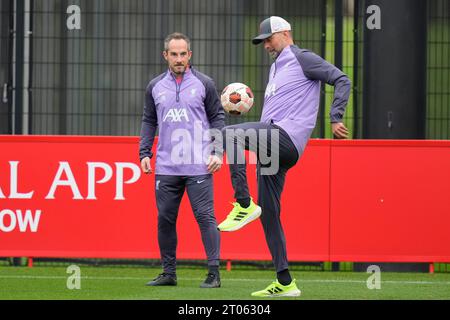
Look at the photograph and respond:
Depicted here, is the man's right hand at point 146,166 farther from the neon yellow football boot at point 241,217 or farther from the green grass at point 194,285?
the neon yellow football boot at point 241,217

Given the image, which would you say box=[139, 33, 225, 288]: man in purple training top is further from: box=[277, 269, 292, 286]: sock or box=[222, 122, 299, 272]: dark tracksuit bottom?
box=[277, 269, 292, 286]: sock

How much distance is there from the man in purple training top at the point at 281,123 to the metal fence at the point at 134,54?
4661mm

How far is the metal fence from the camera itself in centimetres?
1381

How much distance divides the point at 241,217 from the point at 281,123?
0.91 metres

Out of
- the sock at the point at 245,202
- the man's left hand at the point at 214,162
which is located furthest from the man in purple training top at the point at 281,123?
the man's left hand at the point at 214,162

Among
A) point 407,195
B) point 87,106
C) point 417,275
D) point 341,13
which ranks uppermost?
point 341,13

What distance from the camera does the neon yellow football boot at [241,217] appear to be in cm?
936

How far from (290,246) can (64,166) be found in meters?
2.42

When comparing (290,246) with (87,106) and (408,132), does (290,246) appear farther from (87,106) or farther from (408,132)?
(87,106)

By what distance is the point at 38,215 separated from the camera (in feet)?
40.6

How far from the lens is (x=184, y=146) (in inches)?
402

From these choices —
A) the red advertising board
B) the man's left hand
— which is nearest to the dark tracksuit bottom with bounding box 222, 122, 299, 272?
the man's left hand

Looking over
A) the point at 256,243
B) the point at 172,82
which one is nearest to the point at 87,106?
the point at 256,243

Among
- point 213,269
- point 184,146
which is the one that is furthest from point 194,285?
point 184,146
